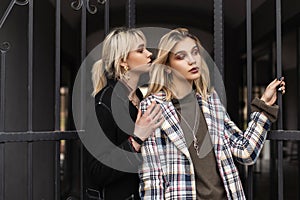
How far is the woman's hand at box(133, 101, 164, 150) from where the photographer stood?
59.0 inches

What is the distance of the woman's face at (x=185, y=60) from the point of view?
1.55 metres

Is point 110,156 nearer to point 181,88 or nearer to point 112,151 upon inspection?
point 112,151

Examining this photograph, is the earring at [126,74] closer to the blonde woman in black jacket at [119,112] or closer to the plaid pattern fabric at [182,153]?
the blonde woman in black jacket at [119,112]

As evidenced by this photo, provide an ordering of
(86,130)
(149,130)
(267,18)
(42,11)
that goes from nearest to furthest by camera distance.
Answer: (149,130) < (86,130) < (42,11) < (267,18)

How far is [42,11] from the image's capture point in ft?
13.4

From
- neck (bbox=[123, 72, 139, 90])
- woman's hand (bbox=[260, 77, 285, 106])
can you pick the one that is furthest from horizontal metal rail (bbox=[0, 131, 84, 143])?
woman's hand (bbox=[260, 77, 285, 106])

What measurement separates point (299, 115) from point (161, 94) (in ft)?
15.5

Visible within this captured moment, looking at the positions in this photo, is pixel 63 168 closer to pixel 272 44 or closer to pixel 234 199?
pixel 272 44

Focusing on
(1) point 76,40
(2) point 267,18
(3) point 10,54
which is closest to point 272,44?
(2) point 267,18

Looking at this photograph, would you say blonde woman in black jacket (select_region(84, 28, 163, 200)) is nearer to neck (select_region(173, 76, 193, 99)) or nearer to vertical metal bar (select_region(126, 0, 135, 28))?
neck (select_region(173, 76, 193, 99))

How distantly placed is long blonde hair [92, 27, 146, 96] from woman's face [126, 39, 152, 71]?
13 mm

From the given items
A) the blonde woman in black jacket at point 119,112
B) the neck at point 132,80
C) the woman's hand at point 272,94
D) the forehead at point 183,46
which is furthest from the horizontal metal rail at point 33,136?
the woman's hand at point 272,94

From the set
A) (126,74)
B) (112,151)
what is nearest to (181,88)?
(126,74)

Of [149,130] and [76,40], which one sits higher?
[76,40]
